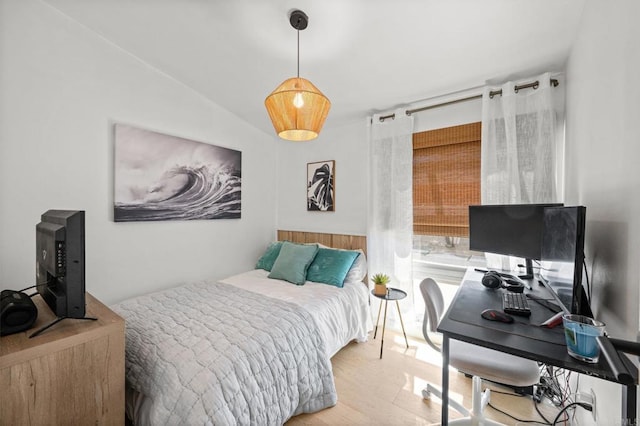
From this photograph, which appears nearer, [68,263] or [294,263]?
[68,263]

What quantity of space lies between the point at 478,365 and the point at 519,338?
0.47 metres

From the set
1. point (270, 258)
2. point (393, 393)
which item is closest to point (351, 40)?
point (270, 258)

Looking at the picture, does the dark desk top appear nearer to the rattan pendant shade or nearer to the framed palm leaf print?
the rattan pendant shade

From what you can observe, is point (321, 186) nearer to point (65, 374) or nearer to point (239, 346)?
point (239, 346)

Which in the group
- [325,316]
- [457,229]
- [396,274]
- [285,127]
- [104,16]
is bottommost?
[325,316]

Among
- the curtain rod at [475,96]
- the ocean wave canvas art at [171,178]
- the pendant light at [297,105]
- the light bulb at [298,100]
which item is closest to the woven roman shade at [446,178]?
the curtain rod at [475,96]

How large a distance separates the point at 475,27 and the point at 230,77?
6.63 ft

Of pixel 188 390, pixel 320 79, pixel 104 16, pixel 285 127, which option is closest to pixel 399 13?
pixel 320 79

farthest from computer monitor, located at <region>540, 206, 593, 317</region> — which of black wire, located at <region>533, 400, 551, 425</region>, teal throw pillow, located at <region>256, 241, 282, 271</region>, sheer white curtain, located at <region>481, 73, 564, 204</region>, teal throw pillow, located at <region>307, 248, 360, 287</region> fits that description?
teal throw pillow, located at <region>256, 241, 282, 271</region>

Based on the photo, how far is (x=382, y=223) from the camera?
2.75 m

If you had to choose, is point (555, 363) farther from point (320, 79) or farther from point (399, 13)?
point (320, 79)

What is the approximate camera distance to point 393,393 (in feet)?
6.16

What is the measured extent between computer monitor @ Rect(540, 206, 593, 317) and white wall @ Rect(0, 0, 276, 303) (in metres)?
2.88

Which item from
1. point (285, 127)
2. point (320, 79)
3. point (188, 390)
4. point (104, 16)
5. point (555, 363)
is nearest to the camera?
point (555, 363)
